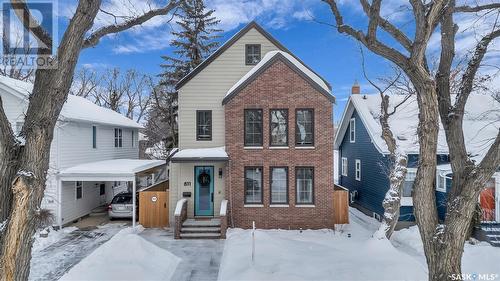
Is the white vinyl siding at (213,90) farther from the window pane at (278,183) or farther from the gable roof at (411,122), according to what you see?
the gable roof at (411,122)

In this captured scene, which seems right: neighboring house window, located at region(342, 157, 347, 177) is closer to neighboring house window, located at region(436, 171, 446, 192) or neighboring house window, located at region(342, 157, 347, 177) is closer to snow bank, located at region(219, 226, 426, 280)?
neighboring house window, located at region(436, 171, 446, 192)

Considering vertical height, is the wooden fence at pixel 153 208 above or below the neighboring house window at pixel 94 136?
below

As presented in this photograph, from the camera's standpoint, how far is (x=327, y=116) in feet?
44.6

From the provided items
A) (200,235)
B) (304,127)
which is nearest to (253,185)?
(200,235)

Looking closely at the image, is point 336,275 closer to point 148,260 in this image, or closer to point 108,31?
point 148,260

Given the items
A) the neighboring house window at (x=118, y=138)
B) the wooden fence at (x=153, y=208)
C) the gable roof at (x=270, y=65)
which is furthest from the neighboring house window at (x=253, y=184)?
the neighboring house window at (x=118, y=138)

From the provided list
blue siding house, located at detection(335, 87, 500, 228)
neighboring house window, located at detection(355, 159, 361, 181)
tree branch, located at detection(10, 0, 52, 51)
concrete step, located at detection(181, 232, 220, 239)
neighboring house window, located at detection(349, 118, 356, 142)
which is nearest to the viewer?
tree branch, located at detection(10, 0, 52, 51)

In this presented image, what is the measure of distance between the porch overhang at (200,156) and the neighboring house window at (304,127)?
325 cm

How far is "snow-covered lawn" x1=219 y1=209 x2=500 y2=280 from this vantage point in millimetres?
8211

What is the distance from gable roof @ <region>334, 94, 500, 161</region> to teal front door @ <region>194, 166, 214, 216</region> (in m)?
8.11

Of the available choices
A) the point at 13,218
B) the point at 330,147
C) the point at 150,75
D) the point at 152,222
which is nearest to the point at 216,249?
the point at 152,222

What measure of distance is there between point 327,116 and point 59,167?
11974 mm

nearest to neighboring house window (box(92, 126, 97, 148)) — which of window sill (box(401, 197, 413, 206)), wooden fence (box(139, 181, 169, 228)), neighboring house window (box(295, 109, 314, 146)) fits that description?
wooden fence (box(139, 181, 169, 228))

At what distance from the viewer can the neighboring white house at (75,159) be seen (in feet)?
45.4
